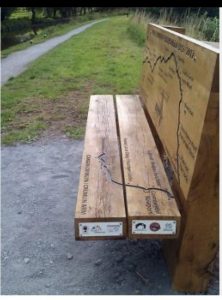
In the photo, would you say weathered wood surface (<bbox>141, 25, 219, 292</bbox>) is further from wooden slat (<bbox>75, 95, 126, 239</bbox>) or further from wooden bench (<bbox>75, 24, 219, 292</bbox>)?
wooden slat (<bbox>75, 95, 126, 239</bbox>)

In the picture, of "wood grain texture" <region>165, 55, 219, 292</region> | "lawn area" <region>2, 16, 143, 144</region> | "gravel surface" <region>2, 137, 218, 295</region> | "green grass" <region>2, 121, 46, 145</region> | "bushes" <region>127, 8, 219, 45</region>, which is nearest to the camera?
"wood grain texture" <region>165, 55, 219, 292</region>

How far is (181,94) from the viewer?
2477mm

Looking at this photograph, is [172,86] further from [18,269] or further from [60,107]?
[60,107]

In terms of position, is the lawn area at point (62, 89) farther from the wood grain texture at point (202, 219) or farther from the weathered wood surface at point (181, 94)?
the wood grain texture at point (202, 219)

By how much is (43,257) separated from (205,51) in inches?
64.7

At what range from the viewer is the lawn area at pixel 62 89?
212 inches

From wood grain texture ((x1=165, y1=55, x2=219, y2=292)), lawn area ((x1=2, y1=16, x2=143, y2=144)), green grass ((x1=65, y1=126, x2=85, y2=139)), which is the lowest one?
lawn area ((x1=2, y1=16, x2=143, y2=144))

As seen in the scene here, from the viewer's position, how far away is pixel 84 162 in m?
2.72

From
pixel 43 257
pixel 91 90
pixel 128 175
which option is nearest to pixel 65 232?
pixel 43 257

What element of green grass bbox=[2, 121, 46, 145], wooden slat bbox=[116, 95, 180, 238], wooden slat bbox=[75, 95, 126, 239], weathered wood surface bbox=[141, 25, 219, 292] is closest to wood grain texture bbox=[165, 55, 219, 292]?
weathered wood surface bbox=[141, 25, 219, 292]

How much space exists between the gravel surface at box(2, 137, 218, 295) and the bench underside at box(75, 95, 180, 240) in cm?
56

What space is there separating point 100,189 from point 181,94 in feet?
2.31

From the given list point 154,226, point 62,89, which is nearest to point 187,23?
point 62,89

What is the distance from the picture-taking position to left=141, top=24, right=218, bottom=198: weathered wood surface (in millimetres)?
2053
